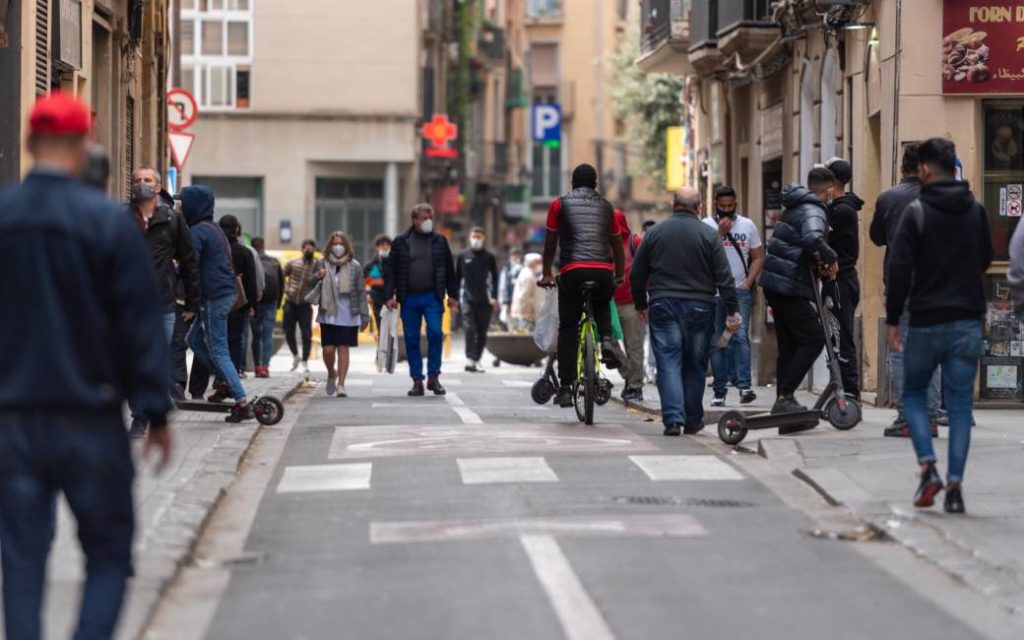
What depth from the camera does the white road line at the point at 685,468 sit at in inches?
512

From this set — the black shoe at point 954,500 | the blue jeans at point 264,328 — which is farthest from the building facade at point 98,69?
the black shoe at point 954,500

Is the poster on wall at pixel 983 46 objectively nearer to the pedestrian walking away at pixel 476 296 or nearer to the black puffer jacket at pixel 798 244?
the black puffer jacket at pixel 798 244

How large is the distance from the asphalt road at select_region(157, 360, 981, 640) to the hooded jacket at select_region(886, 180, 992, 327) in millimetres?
1228

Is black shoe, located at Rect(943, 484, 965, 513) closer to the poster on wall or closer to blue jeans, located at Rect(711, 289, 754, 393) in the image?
blue jeans, located at Rect(711, 289, 754, 393)

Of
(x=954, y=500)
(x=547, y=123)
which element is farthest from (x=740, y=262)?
(x=547, y=123)

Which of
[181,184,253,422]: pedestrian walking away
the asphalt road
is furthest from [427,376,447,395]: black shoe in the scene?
the asphalt road

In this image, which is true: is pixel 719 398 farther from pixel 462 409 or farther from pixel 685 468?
pixel 685 468

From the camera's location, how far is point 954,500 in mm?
11289

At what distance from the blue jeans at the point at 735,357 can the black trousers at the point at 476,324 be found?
11.7 m

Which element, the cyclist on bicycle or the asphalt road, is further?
the cyclist on bicycle

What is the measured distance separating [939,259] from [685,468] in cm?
254

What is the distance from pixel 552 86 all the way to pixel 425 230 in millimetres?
81925

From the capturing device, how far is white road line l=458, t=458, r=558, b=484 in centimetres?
1264

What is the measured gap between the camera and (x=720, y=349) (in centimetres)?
1939
